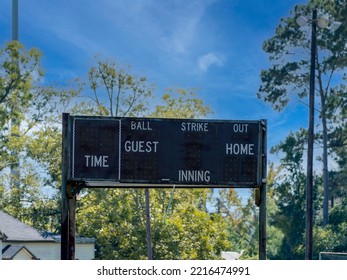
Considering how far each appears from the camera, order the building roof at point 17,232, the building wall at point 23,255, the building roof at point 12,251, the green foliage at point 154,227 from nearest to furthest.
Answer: the building roof at point 12,251
the building wall at point 23,255
the building roof at point 17,232
the green foliage at point 154,227

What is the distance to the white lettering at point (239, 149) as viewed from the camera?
51.2 ft

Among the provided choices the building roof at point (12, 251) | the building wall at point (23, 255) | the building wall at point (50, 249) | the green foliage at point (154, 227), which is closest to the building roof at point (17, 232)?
the building wall at point (50, 249)

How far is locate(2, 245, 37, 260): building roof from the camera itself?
3309 cm

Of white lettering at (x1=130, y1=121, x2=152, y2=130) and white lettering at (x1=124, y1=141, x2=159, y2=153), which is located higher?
white lettering at (x1=130, y1=121, x2=152, y2=130)

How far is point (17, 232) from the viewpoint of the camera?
120ft

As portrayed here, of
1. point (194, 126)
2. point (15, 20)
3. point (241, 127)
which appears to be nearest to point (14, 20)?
point (15, 20)

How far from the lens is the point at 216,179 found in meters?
15.6

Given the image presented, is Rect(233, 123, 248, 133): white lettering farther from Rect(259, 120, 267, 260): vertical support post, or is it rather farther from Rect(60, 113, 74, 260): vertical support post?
Rect(60, 113, 74, 260): vertical support post

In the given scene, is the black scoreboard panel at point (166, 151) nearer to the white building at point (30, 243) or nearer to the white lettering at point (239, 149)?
the white lettering at point (239, 149)

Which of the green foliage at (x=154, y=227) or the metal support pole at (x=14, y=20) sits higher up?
the metal support pole at (x=14, y=20)

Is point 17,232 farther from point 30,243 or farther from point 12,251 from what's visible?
point 12,251

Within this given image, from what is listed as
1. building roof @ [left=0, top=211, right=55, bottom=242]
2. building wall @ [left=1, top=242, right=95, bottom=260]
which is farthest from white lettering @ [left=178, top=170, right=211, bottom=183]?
building wall @ [left=1, top=242, right=95, bottom=260]

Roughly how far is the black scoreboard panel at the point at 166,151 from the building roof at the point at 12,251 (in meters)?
19.1
